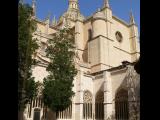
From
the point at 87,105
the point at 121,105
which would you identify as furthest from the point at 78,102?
the point at 121,105

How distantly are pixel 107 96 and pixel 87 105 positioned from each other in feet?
8.71

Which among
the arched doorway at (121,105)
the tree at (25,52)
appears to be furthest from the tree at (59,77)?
the arched doorway at (121,105)

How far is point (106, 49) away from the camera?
104ft

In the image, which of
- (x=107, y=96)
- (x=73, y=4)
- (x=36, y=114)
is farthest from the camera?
(x=73, y=4)

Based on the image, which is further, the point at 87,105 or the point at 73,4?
the point at 73,4

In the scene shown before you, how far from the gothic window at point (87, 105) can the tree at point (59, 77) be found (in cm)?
530

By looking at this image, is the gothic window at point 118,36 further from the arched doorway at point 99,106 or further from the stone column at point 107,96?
the arched doorway at point 99,106

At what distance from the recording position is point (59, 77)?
19.4m

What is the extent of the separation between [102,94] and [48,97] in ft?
26.5

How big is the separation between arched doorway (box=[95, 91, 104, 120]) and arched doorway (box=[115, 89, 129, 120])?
1.83 metres

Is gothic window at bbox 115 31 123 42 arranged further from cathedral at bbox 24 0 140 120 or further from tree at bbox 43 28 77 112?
tree at bbox 43 28 77 112

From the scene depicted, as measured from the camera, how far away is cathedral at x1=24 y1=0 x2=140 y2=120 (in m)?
20.9

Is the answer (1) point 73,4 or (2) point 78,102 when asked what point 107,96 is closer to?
(2) point 78,102
